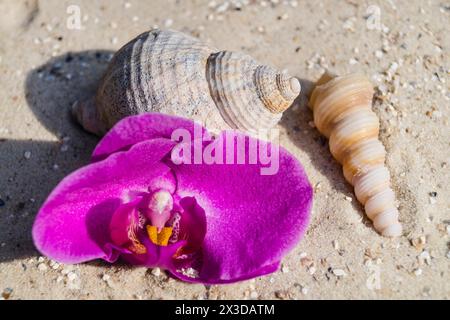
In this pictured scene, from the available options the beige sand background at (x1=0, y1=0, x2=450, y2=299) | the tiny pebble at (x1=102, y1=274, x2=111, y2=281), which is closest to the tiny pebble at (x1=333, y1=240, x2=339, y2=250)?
the beige sand background at (x1=0, y1=0, x2=450, y2=299)

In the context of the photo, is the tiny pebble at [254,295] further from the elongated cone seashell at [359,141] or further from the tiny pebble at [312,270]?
the elongated cone seashell at [359,141]

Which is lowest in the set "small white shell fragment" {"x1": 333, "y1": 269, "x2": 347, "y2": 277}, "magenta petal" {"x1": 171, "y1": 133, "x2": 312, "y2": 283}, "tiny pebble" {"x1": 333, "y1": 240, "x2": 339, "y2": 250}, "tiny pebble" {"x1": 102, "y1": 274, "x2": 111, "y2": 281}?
"small white shell fragment" {"x1": 333, "y1": 269, "x2": 347, "y2": 277}

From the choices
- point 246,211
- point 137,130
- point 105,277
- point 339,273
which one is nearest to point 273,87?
point 246,211

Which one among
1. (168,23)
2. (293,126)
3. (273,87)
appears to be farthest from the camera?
(168,23)

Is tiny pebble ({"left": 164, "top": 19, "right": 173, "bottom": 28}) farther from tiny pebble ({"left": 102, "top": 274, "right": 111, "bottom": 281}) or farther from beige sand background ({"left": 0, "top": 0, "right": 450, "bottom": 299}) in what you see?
tiny pebble ({"left": 102, "top": 274, "right": 111, "bottom": 281})

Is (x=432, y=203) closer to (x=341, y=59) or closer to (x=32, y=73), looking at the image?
(x=341, y=59)

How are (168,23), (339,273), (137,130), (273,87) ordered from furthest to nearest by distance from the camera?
(168,23) < (273,87) < (339,273) < (137,130)

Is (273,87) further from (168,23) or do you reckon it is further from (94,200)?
(168,23)
